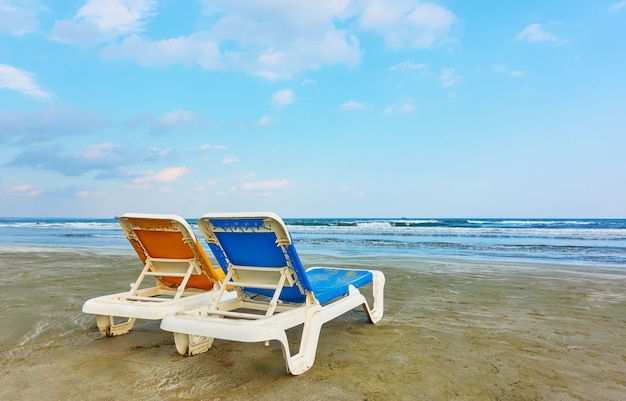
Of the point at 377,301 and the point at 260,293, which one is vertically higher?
the point at 260,293

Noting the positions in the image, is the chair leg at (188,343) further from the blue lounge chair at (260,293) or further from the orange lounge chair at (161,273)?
the orange lounge chair at (161,273)

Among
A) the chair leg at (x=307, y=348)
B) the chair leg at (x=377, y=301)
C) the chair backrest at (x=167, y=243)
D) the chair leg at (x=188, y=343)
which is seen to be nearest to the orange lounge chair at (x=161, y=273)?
the chair backrest at (x=167, y=243)

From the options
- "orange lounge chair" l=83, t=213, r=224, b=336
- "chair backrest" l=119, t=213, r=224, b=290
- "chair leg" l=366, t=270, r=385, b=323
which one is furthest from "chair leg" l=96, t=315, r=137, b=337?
"chair leg" l=366, t=270, r=385, b=323

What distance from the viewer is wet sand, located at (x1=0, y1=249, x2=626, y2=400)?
311 cm

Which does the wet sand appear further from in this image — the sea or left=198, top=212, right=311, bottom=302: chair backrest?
the sea

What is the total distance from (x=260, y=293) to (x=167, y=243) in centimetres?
119

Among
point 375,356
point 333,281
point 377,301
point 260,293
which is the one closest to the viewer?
point 375,356

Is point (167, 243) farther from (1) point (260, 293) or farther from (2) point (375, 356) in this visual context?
(2) point (375, 356)

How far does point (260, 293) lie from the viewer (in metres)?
4.25

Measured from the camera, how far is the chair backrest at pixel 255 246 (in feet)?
11.5

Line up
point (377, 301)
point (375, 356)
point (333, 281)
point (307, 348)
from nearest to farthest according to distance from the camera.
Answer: point (307, 348), point (375, 356), point (333, 281), point (377, 301)

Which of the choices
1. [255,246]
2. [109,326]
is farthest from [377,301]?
[109,326]

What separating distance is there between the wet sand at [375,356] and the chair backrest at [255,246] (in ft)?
2.39

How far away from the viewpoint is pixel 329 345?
4.21 m
